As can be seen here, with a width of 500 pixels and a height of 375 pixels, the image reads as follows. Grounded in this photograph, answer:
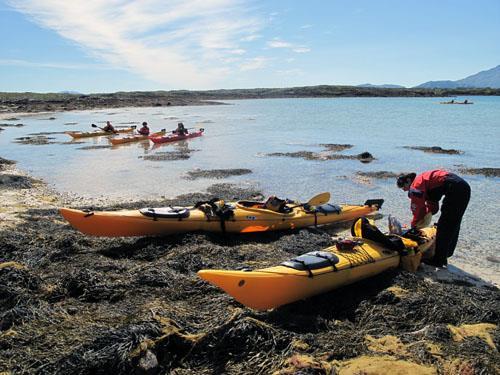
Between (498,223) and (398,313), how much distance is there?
5532 mm

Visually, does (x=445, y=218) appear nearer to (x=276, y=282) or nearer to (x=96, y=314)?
(x=276, y=282)

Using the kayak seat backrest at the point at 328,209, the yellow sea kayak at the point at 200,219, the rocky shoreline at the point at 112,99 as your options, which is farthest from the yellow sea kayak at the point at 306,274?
the rocky shoreline at the point at 112,99

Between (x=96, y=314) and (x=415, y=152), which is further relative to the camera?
(x=415, y=152)

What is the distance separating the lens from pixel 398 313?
4.96 m

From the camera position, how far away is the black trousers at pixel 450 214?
6371mm

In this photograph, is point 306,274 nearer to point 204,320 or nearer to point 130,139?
point 204,320

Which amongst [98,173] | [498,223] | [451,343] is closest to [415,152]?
[498,223]

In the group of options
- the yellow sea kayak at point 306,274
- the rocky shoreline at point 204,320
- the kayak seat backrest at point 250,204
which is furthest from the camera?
the kayak seat backrest at point 250,204

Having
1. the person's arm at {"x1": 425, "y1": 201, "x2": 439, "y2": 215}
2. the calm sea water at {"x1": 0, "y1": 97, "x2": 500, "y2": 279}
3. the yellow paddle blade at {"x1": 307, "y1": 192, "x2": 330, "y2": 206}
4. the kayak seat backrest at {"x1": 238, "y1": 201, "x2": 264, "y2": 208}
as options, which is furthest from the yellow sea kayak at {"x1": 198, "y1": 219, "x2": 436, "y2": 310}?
the yellow paddle blade at {"x1": 307, "y1": 192, "x2": 330, "y2": 206}

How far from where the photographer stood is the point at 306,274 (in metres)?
5.11

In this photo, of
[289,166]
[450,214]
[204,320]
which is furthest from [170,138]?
[204,320]

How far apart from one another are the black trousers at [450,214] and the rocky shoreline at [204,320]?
1.18 ft

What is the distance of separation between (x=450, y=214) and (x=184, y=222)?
4.41 metres

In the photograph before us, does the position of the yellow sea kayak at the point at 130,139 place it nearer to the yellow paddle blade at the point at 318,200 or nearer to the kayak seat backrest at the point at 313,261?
the yellow paddle blade at the point at 318,200
